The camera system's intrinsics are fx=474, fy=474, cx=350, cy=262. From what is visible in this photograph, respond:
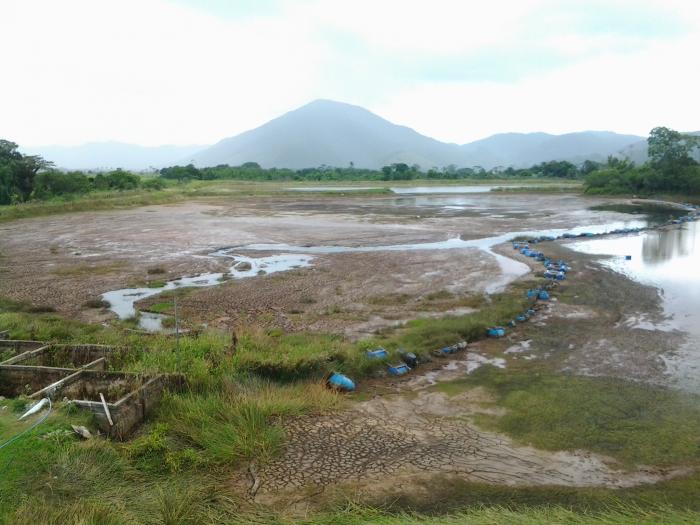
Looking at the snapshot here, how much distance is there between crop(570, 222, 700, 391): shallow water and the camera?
1147 cm

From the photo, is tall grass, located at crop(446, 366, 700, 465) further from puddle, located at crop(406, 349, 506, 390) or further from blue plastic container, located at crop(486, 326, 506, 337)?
blue plastic container, located at crop(486, 326, 506, 337)

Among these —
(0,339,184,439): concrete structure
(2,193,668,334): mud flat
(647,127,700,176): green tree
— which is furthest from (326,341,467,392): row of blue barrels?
(647,127,700,176): green tree

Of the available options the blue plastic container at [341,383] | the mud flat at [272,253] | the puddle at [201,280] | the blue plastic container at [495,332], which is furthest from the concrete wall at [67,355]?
the blue plastic container at [495,332]

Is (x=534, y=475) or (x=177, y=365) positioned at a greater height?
(x=177, y=365)

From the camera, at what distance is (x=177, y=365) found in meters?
9.39

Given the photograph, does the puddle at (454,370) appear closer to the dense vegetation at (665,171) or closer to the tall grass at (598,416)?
the tall grass at (598,416)

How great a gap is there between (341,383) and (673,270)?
19.2m

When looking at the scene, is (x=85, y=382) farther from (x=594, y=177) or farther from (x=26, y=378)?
(x=594, y=177)

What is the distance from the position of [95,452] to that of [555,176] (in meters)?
107

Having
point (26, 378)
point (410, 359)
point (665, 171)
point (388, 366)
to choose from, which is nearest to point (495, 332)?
point (410, 359)

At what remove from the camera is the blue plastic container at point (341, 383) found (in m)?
9.48

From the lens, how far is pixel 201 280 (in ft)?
63.2

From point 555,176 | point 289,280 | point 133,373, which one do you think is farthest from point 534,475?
point 555,176

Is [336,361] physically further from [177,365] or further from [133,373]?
[133,373]
